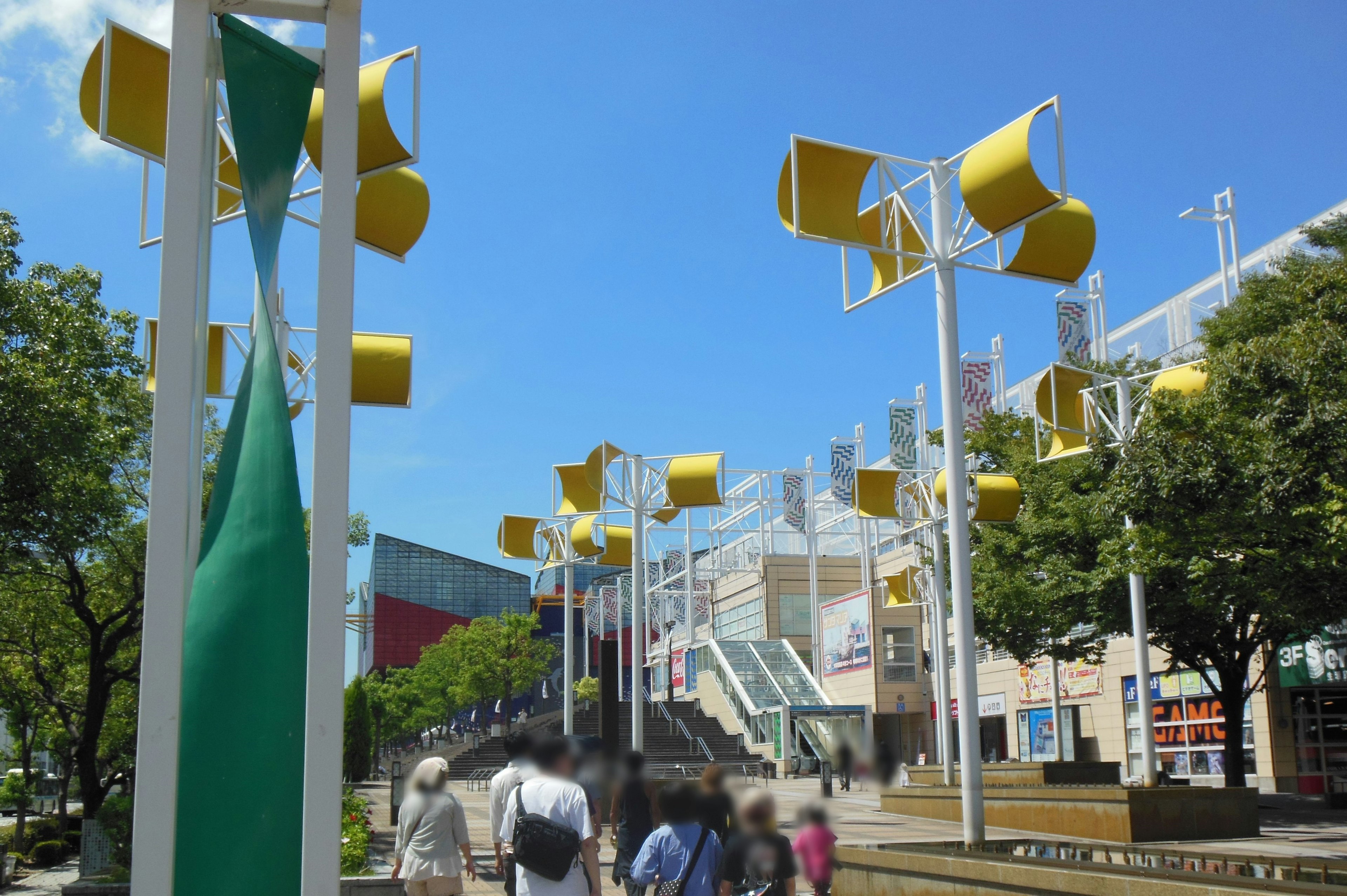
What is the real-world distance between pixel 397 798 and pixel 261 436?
19.1 m

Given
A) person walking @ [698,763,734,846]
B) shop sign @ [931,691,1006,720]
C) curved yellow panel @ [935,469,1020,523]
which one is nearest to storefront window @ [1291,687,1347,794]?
shop sign @ [931,691,1006,720]

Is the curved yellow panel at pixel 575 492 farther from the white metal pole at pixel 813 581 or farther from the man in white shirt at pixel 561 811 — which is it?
the white metal pole at pixel 813 581

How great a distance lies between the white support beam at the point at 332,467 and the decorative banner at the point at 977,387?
37.1m

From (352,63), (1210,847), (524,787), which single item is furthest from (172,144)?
(1210,847)

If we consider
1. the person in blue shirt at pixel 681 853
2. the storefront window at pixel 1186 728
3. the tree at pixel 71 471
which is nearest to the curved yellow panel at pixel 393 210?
the person in blue shirt at pixel 681 853

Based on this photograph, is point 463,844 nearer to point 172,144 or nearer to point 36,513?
point 172,144

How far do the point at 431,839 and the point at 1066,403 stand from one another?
14.3 m

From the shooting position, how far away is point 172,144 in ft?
13.3

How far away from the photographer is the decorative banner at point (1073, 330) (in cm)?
4228

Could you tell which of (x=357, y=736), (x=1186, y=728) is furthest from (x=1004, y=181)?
(x=357, y=736)

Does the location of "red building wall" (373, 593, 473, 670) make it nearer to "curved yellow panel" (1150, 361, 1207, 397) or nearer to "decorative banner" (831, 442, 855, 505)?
"decorative banner" (831, 442, 855, 505)

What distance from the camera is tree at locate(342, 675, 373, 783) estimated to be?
38594 millimetres

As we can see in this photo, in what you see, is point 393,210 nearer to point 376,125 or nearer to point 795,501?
point 376,125

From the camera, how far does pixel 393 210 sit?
7.34m
